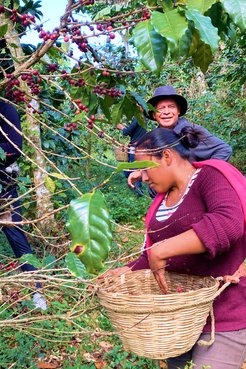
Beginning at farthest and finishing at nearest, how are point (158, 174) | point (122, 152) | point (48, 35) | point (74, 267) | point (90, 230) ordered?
point (158, 174) < point (122, 152) < point (48, 35) < point (74, 267) < point (90, 230)

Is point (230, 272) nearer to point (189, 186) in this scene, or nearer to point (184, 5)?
point (189, 186)

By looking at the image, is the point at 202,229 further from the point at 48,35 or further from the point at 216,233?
the point at 48,35

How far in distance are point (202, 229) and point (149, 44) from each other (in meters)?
0.62

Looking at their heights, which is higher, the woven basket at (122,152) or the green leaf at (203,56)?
the green leaf at (203,56)

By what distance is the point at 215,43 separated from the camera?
1.12m

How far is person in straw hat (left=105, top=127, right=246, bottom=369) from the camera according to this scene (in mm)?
1508

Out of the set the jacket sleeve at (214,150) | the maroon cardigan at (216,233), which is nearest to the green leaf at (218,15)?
the maroon cardigan at (216,233)

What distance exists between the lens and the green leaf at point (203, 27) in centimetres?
110

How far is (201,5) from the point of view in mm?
1140

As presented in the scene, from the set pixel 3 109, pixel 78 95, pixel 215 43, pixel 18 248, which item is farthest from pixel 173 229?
pixel 18 248

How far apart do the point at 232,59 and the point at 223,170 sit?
17.0 feet

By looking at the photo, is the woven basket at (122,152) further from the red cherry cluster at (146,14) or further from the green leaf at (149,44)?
the red cherry cluster at (146,14)

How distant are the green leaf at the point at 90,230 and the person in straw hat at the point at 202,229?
0.52 metres

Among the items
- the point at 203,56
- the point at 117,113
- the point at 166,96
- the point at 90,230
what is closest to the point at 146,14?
the point at 203,56
